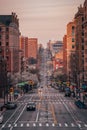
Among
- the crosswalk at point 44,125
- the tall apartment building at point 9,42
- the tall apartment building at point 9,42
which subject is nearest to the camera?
the crosswalk at point 44,125

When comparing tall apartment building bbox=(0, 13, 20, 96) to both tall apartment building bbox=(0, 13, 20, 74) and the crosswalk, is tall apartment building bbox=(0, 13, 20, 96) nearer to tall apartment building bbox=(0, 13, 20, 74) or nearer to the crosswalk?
tall apartment building bbox=(0, 13, 20, 74)

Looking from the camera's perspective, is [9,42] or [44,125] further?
[9,42]

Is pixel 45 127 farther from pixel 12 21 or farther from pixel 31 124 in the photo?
pixel 12 21

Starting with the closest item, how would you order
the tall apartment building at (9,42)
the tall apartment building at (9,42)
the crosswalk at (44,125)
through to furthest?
1. the crosswalk at (44,125)
2. the tall apartment building at (9,42)
3. the tall apartment building at (9,42)

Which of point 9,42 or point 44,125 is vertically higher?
point 9,42

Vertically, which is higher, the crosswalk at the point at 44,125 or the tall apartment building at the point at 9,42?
the tall apartment building at the point at 9,42

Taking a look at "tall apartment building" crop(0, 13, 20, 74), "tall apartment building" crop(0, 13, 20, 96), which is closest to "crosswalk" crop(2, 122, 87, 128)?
"tall apartment building" crop(0, 13, 20, 96)

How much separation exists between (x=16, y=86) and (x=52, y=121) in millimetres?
94185

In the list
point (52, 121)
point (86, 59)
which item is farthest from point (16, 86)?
point (52, 121)

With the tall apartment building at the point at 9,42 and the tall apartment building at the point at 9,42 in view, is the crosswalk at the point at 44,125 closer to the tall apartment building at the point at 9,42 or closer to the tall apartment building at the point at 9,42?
the tall apartment building at the point at 9,42

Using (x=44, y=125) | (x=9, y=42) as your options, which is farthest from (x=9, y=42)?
(x=44, y=125)

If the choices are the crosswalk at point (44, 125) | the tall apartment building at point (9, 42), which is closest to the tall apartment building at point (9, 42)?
the tall apartment building at point (9, 42)

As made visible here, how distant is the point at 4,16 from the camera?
18962 cm

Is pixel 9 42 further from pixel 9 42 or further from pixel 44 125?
pixel 44 125
